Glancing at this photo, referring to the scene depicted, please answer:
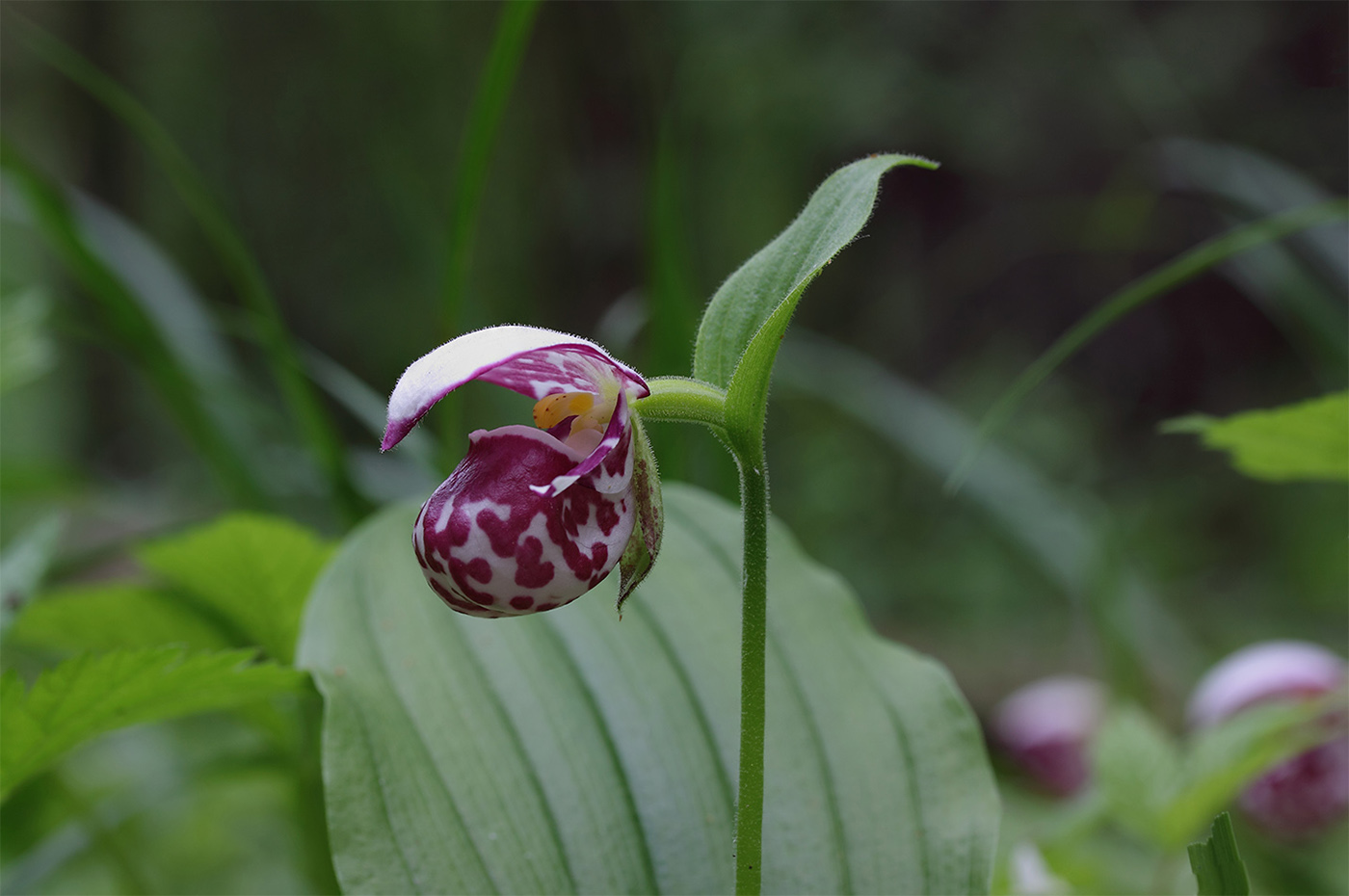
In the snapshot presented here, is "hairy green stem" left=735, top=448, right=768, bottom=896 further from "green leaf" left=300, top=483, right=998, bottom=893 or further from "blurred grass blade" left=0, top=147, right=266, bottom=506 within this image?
"blurred grass blade" left=0, top=147, right=266, bottom=506

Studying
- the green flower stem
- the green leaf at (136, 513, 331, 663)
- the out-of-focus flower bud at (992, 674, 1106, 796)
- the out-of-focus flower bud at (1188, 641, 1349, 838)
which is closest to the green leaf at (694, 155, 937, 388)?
the green flower stem

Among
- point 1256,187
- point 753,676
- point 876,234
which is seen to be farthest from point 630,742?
point 876,234

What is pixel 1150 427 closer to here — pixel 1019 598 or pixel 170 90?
pixel 1019 598

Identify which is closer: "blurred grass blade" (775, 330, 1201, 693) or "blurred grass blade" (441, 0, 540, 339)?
"blurred grass blade" (441, 0, 540, 339)

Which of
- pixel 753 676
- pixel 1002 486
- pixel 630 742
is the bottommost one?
pixel 1002 486

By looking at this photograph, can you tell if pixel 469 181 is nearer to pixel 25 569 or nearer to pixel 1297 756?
pixel 25 569

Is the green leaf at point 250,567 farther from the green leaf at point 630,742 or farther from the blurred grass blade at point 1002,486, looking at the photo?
the blurred grass blade at point 1002,486

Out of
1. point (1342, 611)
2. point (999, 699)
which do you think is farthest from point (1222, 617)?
point (999, 699)
